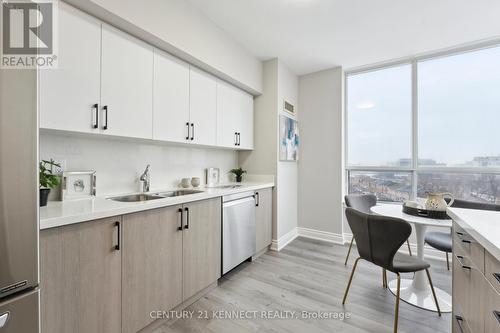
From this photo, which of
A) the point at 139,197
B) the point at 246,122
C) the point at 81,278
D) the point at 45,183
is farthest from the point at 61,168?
the point at 246,122

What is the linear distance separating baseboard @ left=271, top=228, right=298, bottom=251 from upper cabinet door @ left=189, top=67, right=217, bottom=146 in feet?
5.56

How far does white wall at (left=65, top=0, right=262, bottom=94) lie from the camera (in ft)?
5.40

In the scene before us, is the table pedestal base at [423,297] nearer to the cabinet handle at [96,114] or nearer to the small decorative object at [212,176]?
the small decorative object at [212,176]

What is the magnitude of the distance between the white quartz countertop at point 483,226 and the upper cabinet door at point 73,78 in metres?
2.28

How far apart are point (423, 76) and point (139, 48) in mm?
3682

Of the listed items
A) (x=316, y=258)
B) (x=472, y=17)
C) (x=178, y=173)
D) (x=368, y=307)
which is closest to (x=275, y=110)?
(x=178, y=173)

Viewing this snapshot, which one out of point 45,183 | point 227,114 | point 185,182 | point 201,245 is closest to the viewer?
point 45,183

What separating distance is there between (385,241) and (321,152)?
87.9 inches

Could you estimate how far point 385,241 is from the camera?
1.64m

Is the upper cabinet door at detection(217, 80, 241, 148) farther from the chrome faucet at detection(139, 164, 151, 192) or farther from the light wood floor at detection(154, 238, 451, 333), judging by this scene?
the light wood floor at detection(154, 238, 451, 333)

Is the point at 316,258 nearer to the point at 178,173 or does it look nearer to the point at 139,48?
the point at 178,173

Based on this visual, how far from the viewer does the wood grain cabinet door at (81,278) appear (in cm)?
113

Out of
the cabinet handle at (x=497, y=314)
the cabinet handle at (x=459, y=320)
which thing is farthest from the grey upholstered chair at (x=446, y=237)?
the cabinet handle at (x=497, y=314)

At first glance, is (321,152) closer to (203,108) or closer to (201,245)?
(203,108)
